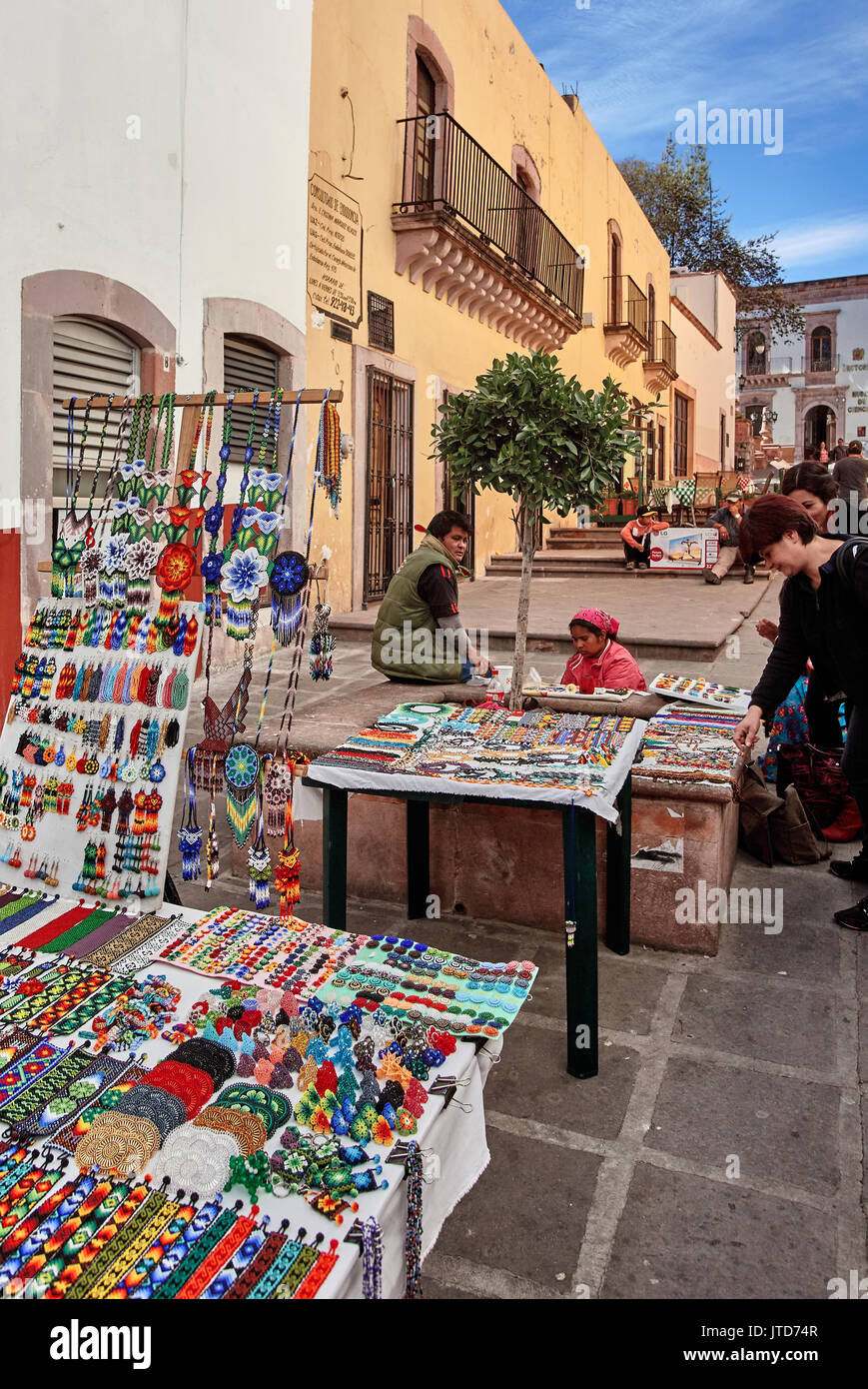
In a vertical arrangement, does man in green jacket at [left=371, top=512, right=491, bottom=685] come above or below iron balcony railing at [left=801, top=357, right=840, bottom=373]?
below

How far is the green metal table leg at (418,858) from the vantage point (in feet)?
13.6

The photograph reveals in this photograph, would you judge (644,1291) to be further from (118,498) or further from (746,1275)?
(118,498)

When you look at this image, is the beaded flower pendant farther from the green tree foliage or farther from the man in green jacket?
the green tree foliage

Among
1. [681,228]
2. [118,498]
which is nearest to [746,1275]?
[118,498]

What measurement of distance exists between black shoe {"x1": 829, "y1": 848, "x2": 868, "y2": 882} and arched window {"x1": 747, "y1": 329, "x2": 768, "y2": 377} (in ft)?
165

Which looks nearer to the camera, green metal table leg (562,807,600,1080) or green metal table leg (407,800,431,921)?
green metal table leg (562,807,600,1080)

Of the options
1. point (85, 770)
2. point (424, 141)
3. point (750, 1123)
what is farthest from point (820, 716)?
point (424, 141)

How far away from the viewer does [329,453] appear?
3076 mm

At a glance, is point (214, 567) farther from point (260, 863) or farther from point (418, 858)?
point (418, 858)

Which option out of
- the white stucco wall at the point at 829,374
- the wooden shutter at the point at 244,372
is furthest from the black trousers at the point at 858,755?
the white stucco wall at the point at 829,374

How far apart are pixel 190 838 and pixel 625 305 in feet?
72.0

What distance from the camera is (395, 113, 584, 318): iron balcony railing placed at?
35.4ft

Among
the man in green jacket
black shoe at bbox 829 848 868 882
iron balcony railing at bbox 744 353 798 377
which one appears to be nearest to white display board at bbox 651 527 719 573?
the man in green jacket

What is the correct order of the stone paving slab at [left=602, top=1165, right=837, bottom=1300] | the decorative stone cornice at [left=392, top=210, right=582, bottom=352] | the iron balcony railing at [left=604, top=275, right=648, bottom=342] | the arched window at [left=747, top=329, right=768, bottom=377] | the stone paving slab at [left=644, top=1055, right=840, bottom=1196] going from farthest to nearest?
the arched window at [left=747, top=329, right=768, bottom=377] → the iron balcony railing at [left=604, top=275, right=648, bottom=342] → the decorative stone cornice at [left=392, top=210, right=582, bottom=352] → the stone paving slab at [left=644, top=1055, right=840, bottom=1196] → the stone paving slab at [left=602, top=1165, right=837, bottom=1300]
